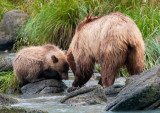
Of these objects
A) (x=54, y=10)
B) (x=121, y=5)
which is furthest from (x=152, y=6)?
(x=54, y=10)

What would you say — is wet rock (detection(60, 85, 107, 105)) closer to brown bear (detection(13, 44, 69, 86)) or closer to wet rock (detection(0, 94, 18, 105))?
wet rock (detection(0, 94, 18, 105))

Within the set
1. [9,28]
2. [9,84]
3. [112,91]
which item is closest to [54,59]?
[9,84]

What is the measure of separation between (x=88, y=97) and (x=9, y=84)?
3.09 m

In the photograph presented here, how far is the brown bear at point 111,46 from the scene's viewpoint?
20.3 ft

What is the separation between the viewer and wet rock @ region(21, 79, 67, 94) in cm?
750

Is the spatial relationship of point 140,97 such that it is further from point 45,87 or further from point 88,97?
point 45,87

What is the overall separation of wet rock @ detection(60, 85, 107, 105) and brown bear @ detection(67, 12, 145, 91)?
88 centimetres

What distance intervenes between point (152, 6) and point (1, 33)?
757 cm

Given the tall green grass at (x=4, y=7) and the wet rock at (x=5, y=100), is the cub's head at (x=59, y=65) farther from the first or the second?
the tall green grass at (x=4, y=7)

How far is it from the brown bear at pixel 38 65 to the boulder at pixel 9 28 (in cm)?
691

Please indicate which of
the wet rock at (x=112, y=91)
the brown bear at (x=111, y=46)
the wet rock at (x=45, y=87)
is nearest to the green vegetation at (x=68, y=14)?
the wet rock at (x=45, y=87)

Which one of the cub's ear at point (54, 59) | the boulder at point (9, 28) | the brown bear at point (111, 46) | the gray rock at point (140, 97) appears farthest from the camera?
the boulder at point (9, 28)

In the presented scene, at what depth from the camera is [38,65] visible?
8.13 meters

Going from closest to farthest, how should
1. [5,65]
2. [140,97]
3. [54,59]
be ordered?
[140,97] < [54,59] < [5,65]
